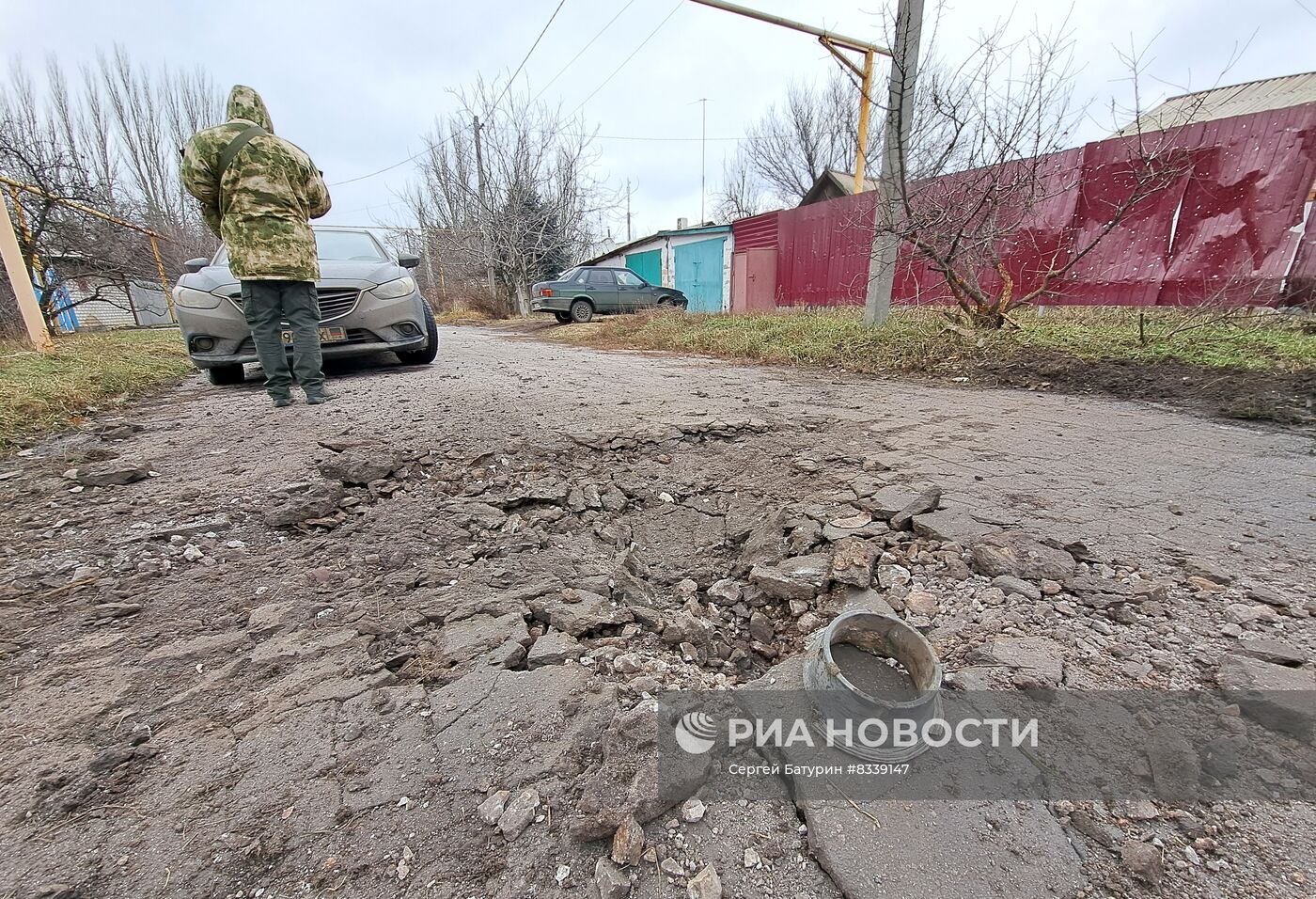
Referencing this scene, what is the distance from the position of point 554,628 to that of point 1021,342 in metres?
5.28

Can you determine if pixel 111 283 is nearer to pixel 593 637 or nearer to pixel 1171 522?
pixel 593 637

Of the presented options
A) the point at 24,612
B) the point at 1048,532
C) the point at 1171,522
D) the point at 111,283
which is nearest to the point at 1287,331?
the point at 1171,522

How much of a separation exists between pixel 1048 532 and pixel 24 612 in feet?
9.57

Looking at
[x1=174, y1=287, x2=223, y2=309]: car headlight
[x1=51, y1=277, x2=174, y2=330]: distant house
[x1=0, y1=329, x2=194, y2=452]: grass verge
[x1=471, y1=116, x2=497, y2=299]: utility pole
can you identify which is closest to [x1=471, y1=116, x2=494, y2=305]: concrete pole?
[x1=471, y1=116, x2=497, y2=299]: utility pole

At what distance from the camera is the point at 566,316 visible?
12.5 m

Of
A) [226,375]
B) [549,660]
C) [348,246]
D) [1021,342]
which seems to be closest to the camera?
[549,660]

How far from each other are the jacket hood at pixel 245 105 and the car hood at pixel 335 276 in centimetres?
97

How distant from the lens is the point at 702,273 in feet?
48.1

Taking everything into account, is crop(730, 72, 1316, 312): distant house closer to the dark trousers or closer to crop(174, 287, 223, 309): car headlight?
the dark trousers

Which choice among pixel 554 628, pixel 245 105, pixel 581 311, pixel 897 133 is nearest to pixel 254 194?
pixel 245 105

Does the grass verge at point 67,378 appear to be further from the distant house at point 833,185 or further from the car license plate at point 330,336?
the distant house at point 833,185

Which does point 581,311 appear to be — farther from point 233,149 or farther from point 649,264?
point 233,149

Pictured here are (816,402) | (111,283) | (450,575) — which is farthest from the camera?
(111,283)

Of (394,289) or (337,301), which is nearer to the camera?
(337,301)
